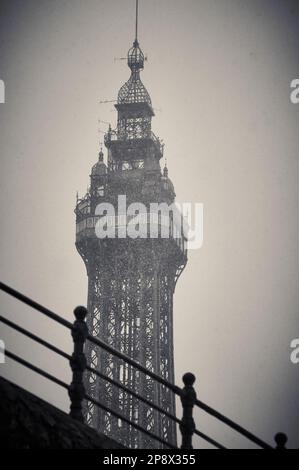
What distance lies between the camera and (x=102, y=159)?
7819 cm

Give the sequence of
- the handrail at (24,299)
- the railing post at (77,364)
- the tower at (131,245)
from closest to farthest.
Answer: the handrail at (24,299) < the railing post at (77,364) < the tower at (131,245)

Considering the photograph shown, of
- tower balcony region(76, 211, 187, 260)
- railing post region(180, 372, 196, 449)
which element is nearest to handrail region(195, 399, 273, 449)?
railing post region(180, 372, 196, 449)

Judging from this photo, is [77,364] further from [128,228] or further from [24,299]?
[128,228]

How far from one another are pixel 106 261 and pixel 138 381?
41.0 ft

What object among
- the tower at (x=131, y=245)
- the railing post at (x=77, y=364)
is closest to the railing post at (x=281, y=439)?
the railing post at (x=77, y=364)

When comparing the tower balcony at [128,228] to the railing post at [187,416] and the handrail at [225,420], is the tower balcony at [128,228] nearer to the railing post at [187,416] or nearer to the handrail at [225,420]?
the handrail at [225,420]

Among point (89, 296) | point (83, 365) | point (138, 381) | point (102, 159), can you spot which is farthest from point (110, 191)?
point (83, 365)

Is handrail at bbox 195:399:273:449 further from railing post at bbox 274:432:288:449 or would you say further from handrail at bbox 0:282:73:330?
handrail at bbox 0:282:73:330

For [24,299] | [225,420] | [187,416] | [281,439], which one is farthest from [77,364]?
[281,439]

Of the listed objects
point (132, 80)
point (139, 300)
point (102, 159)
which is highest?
→ point (132, 80)

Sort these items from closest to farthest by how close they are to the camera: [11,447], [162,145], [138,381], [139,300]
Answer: [11,447]
[138,381]
[139,300]
[162,145]

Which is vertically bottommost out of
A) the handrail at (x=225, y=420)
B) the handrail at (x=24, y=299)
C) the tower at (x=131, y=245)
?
the handrail at (x=225, y=420)

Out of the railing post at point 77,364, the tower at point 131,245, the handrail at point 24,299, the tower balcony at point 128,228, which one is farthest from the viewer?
the tower balcony at point 128,228

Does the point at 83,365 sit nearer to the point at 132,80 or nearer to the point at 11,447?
the point at 11,447
